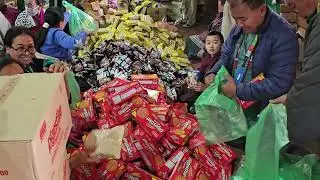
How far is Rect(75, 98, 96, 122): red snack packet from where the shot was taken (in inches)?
111

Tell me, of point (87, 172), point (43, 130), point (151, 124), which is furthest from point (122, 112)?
point (43, 130)

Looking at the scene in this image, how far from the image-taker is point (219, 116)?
7.87 feet

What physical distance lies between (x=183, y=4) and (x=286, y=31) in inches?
267

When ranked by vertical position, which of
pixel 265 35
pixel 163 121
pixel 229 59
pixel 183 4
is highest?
pixel 265 35

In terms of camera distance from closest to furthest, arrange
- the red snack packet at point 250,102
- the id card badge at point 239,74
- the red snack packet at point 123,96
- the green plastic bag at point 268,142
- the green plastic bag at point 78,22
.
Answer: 1. the green plastic bag at point 268,142
2. the red snack packet at point 250,102
3. the id card badge at point 239,74
4. the red snack packet at point 123,96
5. the green plastic bag at point 78,22

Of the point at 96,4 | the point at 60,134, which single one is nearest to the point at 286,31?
the point at 60,134

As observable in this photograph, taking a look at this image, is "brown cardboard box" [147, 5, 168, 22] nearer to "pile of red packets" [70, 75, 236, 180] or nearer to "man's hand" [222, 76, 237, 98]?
"pile of red packets" [70, 75, 236, 180]

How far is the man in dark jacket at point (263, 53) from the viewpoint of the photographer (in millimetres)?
2305

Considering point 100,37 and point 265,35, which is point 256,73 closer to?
point 265,35

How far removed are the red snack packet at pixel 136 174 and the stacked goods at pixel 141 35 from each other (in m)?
2.93

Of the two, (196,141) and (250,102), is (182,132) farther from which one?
(250,102)

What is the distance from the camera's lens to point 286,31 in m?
2.32

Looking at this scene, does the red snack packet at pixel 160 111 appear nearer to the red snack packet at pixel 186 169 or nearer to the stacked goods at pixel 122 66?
the red snack packet at pixel 186 169

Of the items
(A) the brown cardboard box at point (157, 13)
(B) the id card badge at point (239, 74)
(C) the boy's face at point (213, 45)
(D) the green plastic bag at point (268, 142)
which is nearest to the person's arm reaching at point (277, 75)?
(B) the id card badge at point (239, 74)
